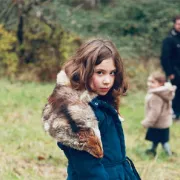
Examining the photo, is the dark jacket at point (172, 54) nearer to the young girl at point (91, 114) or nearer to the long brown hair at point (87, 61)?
the young girl at point (91, 114)

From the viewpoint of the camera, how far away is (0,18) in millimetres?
14969

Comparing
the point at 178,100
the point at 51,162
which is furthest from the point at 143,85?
the point at 51,162

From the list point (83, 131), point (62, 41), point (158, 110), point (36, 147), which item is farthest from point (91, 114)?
point (62, 41)

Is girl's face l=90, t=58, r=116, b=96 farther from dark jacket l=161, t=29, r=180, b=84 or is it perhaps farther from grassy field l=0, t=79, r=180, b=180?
dark jacket l=161, t=29, r=180, b=84

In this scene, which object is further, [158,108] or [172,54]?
[172,54]

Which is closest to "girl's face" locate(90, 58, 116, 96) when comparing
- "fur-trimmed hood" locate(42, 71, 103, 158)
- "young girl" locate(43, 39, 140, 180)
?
"young girl" locate(43, 39, 140, 180)

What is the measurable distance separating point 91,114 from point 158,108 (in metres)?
4.45

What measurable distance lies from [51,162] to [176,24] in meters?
4.79

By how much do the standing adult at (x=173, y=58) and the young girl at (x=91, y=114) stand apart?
7.00 metres

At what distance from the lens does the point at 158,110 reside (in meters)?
7.25

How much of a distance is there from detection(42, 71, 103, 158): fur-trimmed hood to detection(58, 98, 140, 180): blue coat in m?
0.07

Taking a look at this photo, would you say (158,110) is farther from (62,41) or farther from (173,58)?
(62,41)

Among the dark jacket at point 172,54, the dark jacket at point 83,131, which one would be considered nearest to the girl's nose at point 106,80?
the dark jacket at point 83,131

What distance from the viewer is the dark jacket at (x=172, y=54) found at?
10240 mm
